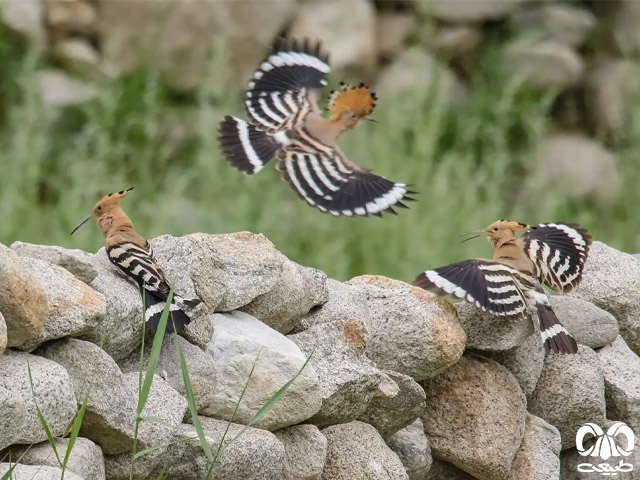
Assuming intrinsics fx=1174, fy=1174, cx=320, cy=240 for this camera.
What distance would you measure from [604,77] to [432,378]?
544cm

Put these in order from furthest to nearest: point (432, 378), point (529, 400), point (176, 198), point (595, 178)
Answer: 1. point (595, 178)
2. point (176, 198)
3. point (529, 400)
4. point (432, 378)

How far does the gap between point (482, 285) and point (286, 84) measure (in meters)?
1.51

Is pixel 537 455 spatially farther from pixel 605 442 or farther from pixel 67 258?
pixel 67 258

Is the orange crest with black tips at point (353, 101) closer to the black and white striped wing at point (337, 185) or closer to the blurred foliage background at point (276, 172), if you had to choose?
the black and white striped wing at point (337, 185)

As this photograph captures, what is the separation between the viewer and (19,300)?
6.95ft

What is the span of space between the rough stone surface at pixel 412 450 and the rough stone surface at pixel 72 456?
0.93 metres

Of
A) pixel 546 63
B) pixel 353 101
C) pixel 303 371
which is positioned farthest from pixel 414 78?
pixel 303 371

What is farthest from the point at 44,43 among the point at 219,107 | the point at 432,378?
the point at 432,378

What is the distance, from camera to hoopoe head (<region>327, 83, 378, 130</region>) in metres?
3.95

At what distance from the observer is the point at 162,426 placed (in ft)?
7.61

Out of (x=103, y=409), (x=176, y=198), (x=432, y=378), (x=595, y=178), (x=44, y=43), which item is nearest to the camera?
(x=103, y=409)

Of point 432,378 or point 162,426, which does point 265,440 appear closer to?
point 162,426

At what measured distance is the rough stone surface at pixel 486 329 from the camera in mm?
3018

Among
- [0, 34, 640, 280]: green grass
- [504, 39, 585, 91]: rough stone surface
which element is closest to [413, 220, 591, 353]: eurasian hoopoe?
[0, 34, 640, 280]: green grass
